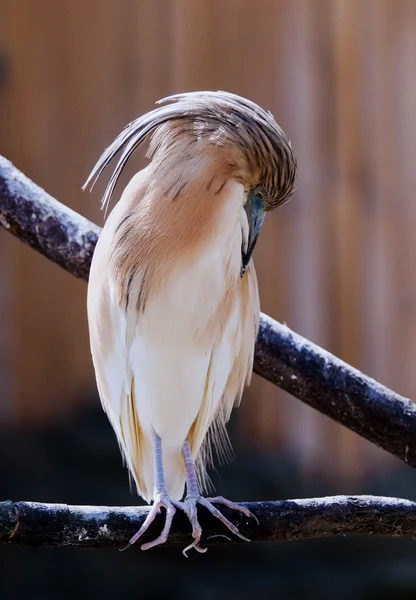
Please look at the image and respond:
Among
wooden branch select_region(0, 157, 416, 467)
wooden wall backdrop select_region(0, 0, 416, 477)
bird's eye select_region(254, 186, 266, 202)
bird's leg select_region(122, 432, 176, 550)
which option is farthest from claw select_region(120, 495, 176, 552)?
wooden wall backdrop select_region(0, 0, 416, 477)

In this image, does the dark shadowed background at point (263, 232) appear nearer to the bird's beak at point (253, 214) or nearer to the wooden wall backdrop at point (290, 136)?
the wooden wall backdrop at point (290, 136)

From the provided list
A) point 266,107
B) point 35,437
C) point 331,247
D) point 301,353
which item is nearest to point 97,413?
point 35,437

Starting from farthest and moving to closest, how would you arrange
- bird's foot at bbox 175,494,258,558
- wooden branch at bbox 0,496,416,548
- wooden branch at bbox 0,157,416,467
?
1. wooden branch at bbox 0,157,416,467
2. bird's foot at bbox 175,494,258,558
3. wooden branch at bbox 0,496,416,548

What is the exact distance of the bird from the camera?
1.24 metres

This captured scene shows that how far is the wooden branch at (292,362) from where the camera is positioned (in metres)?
1.40

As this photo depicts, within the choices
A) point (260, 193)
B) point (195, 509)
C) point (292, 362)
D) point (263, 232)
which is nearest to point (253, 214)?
point (260, 193)

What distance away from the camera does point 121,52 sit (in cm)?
225

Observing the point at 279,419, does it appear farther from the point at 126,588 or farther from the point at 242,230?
the point at 242,230

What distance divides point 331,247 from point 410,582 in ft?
2.68

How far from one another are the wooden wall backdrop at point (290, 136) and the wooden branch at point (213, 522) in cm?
103

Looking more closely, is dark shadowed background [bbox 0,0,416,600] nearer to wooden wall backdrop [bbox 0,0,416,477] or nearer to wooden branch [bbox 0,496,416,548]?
wooden wall backdrop [bbox 0,0,416,477]

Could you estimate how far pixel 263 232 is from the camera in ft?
7.37

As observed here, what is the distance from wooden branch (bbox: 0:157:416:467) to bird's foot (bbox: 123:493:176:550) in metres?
0.28

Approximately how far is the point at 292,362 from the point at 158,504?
0.31 metres
